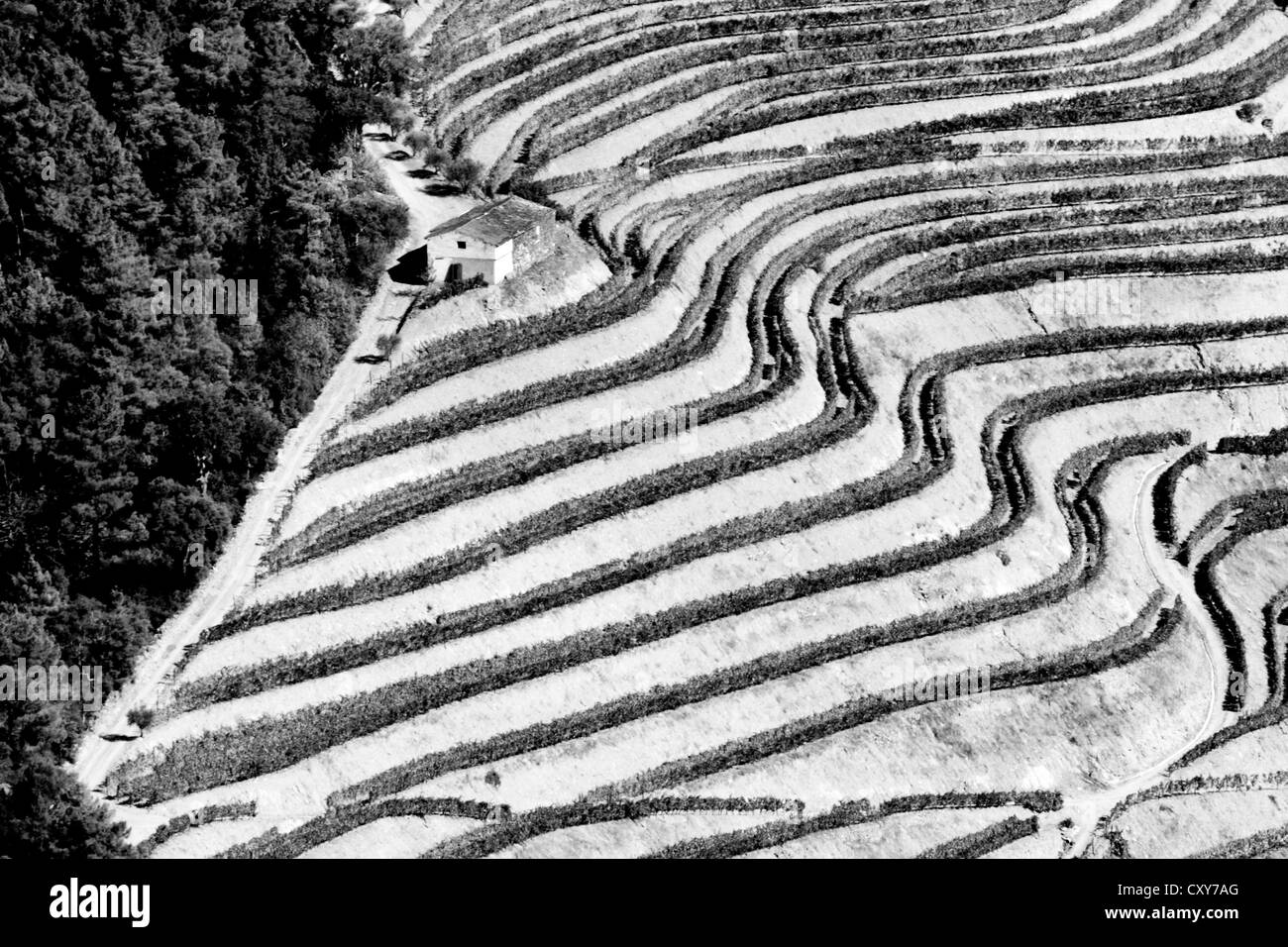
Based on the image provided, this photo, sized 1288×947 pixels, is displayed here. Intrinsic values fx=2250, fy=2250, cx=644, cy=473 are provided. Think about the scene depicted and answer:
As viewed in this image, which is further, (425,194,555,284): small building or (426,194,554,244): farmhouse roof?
(426,194,554,244): farmhouse roof

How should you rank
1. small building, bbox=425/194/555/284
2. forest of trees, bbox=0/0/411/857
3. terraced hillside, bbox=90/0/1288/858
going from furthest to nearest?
small building, bbox=425/194/555/284
terraced hillside, bbox=90/0/1288/858
forest of trees, bbox=0/0/411/857

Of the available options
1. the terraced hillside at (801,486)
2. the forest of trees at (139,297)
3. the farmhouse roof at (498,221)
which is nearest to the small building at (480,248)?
the farmhouse roof at (498,221)

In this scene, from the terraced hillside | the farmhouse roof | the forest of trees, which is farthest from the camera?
the farmhouse roof

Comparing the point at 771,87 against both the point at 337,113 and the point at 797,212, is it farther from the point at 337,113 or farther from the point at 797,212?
the point at 337,113

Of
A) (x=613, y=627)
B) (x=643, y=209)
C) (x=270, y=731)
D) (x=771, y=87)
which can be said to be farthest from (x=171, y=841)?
(x=771, y=87)

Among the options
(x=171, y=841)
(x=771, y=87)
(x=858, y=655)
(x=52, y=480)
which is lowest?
(x=171, y=841)

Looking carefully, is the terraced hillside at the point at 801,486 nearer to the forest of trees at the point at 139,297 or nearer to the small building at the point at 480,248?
the small building at the point at 480,248

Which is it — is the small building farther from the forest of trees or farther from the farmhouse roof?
the forest of trees

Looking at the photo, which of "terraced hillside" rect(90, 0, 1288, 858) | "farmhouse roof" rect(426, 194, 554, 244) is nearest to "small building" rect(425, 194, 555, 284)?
"farmhouse roof" rect(426, 194, 554, 244)
